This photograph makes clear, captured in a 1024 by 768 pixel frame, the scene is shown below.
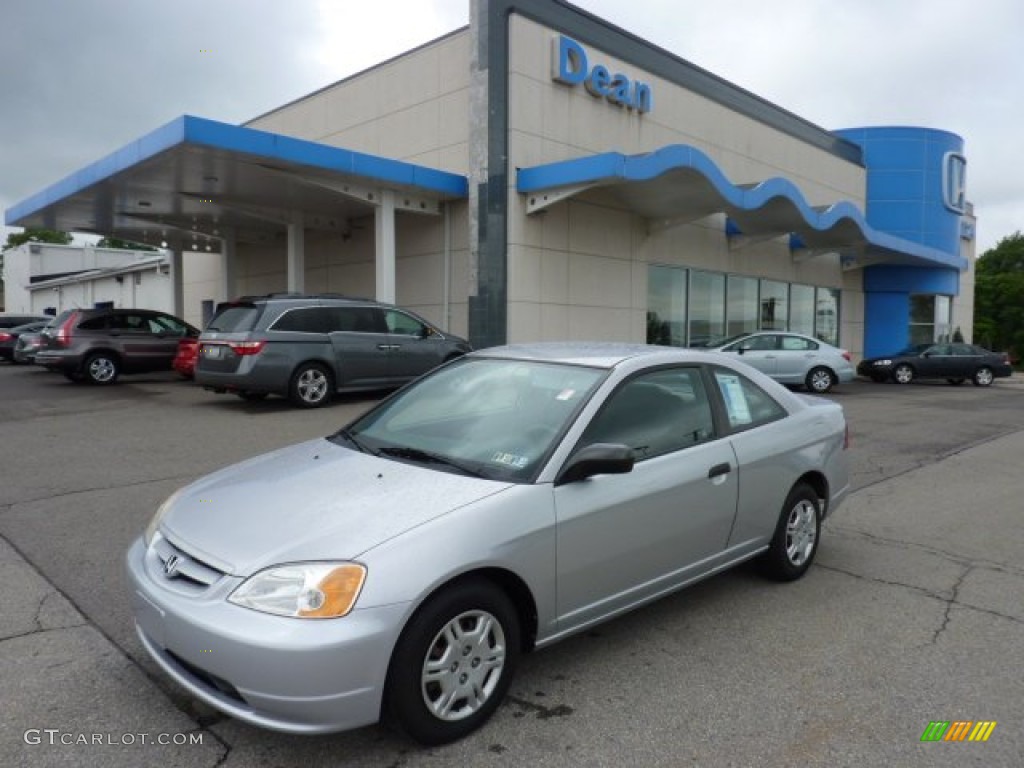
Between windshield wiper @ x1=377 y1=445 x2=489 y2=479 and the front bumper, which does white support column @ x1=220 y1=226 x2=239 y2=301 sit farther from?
the front bumper

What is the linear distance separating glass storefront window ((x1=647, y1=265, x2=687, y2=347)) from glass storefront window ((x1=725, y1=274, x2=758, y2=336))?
2.37 m

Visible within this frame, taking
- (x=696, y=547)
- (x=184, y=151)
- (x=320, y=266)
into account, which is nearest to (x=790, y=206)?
(x=320, y=266)

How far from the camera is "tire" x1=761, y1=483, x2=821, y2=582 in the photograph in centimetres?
446

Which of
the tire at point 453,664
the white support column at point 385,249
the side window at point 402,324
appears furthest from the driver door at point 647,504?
the white support column at point 385,249

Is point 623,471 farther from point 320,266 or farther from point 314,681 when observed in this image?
point 320,266

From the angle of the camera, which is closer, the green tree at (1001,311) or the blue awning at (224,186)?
the blue awning at (224,186)

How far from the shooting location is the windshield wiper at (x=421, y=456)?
3248mm

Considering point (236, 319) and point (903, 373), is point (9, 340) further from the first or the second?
point (903, 373)

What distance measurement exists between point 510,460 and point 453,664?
2.94ft

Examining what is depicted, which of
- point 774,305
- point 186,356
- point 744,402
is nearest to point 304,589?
point 744,402

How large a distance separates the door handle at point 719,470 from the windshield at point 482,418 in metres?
0.78

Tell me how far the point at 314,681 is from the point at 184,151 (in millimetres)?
12547

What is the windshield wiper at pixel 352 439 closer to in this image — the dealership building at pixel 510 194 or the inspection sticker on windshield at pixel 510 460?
the inspection sticker on windshield at pixel 510 460

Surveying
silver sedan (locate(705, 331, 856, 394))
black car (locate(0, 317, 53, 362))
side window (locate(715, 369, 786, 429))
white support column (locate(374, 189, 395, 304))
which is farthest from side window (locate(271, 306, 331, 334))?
black car (locate(0, 317, 53, 362))
